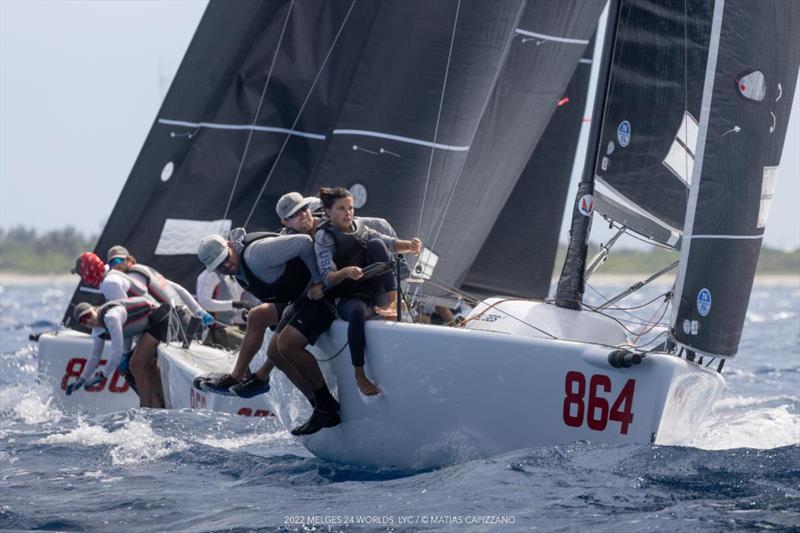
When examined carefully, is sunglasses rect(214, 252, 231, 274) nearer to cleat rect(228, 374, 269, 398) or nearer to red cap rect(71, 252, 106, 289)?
cleat rect(228, 374, 269, 398)

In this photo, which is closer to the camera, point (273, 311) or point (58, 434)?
point (273, 311)

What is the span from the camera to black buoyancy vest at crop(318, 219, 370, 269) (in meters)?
5.98

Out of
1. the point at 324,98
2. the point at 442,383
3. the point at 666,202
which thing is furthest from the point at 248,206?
the point at 442,383

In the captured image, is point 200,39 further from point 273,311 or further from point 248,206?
point 273,311

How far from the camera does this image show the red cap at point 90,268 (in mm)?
9406

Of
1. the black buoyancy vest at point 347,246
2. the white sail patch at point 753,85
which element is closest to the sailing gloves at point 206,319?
the black buoyancy vest at point 347,246

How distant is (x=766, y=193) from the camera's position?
6273mm

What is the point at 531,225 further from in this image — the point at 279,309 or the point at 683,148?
the point at 279,309

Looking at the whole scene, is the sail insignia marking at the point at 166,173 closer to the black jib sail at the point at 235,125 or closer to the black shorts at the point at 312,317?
the black jib sail at the point at 235,125

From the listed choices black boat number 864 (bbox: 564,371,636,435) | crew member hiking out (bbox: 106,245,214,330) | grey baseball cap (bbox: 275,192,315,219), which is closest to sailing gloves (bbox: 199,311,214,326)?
crew member hiking out (bbox: 106,245,214,330)

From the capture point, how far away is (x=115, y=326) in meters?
8.36

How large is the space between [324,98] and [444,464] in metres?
5.42

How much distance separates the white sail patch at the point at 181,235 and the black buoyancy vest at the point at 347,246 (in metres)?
4.64

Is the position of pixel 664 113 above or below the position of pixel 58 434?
above
